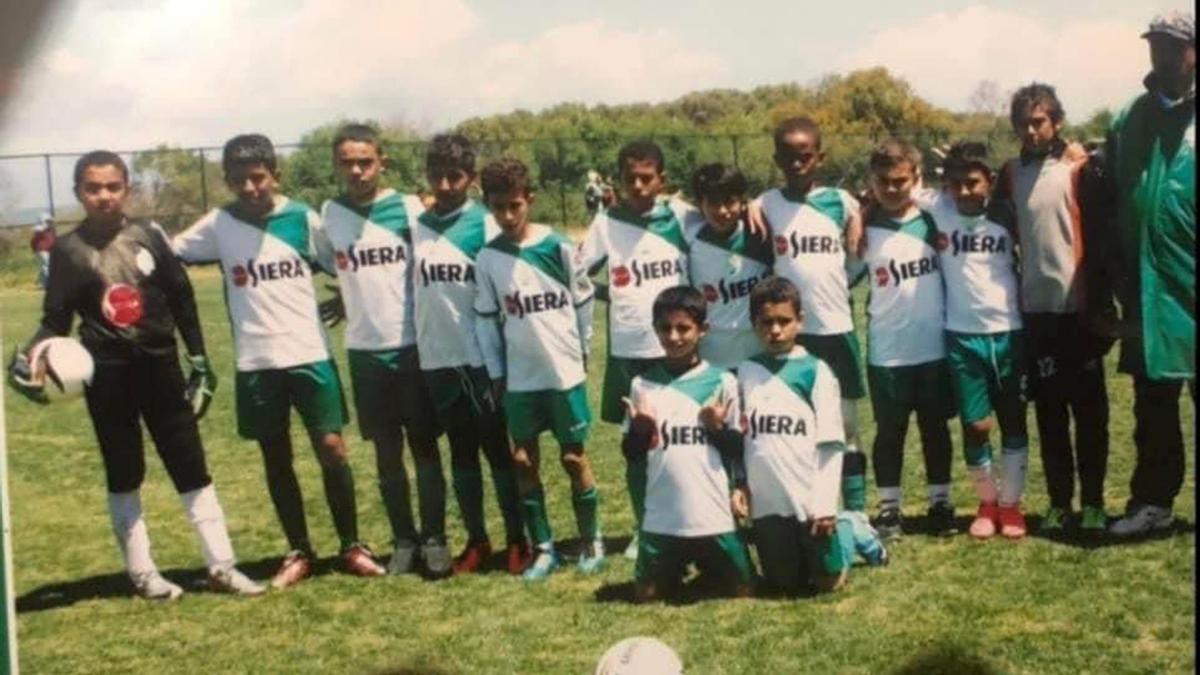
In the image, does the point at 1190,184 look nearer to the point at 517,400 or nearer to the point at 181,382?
the point at 517,400

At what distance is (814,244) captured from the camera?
2.89 m

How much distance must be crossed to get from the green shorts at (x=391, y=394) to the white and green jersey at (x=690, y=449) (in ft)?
1.56

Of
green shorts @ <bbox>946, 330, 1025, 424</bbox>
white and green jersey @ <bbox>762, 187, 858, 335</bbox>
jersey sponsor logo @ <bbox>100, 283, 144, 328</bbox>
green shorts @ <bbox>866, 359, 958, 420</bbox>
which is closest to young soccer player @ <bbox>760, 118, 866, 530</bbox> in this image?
white and green jersey @ <bbox>762, 187, 858, 335</bbox>

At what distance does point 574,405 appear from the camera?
2.96m

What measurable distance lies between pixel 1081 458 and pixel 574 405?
38.0 inches

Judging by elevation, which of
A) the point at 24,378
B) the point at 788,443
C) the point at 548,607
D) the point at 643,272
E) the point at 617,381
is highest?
the point at 643,272

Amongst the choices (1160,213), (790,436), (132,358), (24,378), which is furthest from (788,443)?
(24,378)

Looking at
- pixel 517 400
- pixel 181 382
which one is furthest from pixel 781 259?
pixel 181 382

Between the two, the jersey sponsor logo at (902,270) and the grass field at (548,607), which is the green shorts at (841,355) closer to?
the jersey sponsor logo at (902,270)

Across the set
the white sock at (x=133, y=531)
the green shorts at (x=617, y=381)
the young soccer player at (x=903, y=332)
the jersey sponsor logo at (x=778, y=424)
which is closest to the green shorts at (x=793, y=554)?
the jersey sponsor logo at (x=778, y=424)

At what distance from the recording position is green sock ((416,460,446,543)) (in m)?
3.07

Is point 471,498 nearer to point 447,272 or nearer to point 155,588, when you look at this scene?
point 447,272

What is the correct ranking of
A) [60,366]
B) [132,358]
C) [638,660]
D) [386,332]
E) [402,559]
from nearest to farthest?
[638,660], [60,366], [132,358], [386,332], [402,559]

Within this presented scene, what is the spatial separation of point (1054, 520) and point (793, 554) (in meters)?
0.52
